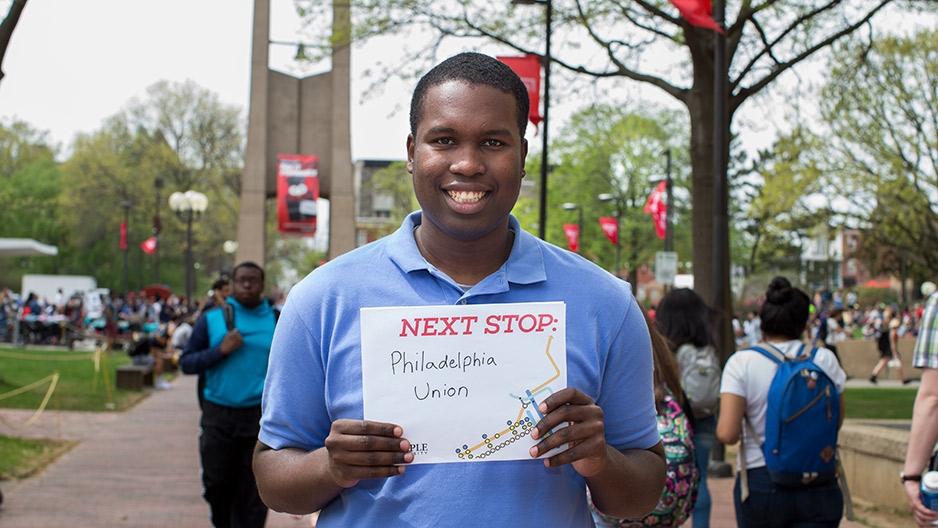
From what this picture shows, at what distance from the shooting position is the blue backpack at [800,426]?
493cm

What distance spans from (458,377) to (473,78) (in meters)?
0.63

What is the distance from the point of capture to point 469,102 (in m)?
2.17

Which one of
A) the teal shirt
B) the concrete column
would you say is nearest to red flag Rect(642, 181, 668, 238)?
the concrete column

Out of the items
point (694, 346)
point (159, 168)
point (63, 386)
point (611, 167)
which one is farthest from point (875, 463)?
point (159, 168)

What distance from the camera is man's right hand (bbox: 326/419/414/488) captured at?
2.03m

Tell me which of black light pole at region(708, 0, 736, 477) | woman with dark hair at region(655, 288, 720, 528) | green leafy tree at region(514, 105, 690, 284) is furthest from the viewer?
green leafy tree at region(514, 105, 690, 284)

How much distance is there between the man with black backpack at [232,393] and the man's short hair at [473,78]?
16.0 ft

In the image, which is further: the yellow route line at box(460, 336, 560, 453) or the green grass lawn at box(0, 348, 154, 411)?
the green grass lawn at box(0, 348, 154, 411)

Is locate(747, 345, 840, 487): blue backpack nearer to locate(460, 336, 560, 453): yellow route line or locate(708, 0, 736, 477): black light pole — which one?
locate(460, 336, 560, 453): yellow route line

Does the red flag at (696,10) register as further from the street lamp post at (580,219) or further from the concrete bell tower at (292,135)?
the street lamp post at (580,219)

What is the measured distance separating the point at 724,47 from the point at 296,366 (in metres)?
11.2

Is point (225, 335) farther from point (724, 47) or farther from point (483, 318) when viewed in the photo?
point (724, 47)

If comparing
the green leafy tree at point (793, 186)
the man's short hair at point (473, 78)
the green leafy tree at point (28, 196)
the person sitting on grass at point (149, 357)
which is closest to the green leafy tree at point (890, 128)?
the green leafy tree at point (793, 186)

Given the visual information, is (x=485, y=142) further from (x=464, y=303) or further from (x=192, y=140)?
(x=192, y=140)
